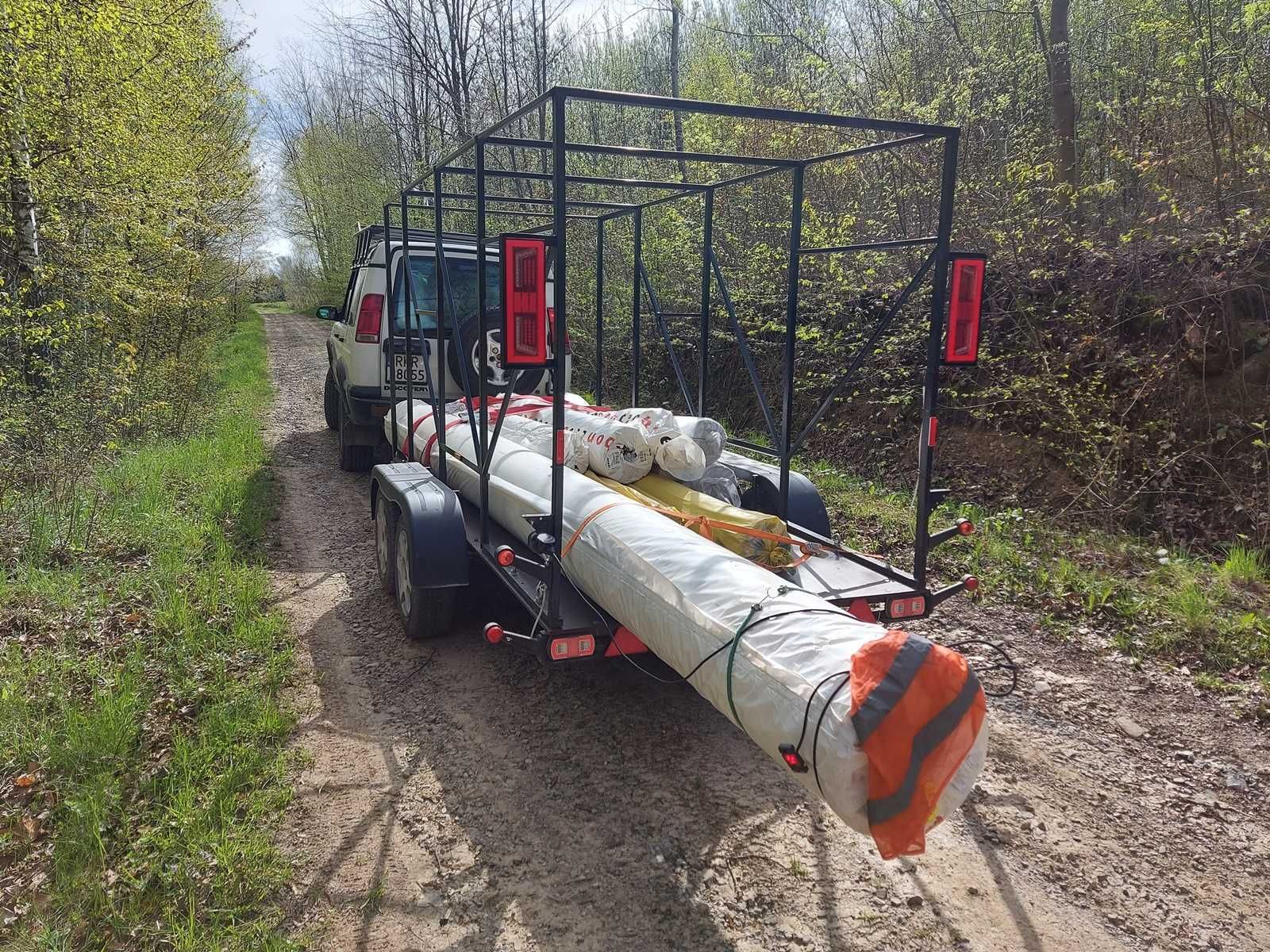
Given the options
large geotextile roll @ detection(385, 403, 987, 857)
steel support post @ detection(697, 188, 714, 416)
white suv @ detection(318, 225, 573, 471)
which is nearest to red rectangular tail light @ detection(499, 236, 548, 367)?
large geotextile roll @ detection(385, 403, 987, 857)

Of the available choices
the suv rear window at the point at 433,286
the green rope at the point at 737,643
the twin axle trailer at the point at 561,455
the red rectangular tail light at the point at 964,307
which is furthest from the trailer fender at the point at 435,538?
the suv rear window at the point at 433,286

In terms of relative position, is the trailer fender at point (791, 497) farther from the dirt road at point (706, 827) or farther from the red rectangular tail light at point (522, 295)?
the red rectangular tail light at point (522, 295)

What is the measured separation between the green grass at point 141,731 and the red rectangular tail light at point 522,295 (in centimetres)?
199

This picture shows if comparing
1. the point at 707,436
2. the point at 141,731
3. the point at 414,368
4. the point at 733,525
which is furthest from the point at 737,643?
the point at 414,368

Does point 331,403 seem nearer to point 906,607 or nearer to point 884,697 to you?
point 906,607

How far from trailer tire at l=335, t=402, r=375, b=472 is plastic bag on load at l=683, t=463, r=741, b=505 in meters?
5.40

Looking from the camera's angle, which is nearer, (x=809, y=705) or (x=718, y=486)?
(x=809, y=705)

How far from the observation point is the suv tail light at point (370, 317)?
26.6ft

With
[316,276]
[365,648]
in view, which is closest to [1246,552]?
[365,648]

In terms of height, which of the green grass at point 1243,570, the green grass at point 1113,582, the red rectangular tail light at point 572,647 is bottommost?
the green grass at point 1113,582

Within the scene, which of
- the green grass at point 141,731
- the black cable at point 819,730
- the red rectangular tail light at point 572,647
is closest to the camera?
the black cable at point 819,730

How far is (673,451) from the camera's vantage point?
15.0 feet

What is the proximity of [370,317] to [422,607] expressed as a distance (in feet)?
14.6

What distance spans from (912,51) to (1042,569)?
7.07 metres
